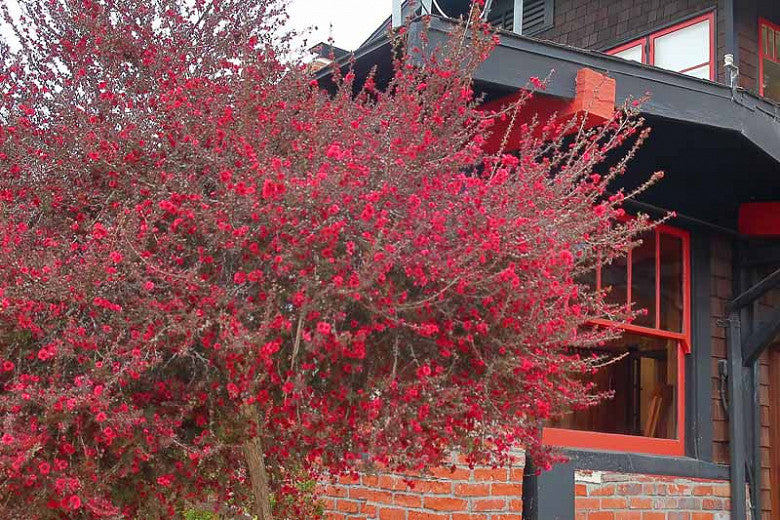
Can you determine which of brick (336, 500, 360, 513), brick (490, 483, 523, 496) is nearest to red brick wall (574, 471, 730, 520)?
brick (490, 483, 523, 496)

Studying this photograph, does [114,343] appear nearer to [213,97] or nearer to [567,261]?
[213,97]

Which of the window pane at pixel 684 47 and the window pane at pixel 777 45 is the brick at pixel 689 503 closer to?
the window pane at pixel 684 47

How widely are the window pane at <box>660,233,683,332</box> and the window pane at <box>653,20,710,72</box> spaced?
2.37 metres

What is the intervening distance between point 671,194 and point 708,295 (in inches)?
33.7

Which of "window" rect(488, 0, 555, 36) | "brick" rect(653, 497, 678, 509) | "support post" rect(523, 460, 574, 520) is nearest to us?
"support post" rect(523, 460, 574, 520)

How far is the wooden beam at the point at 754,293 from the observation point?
21.6 feet

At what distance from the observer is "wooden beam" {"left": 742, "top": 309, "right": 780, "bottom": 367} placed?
6.75 m

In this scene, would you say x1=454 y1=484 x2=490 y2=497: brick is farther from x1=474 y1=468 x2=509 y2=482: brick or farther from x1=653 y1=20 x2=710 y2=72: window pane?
x1=653 y1=20 x2=710 y2=72: window pane

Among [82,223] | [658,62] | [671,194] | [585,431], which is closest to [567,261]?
[82,223]

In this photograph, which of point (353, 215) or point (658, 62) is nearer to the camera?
point (353, 215)

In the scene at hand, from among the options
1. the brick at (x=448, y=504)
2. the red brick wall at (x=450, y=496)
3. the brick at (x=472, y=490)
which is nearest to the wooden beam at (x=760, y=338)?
the red brick wall at (x=450, y=496)

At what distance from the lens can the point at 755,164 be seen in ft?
20.7

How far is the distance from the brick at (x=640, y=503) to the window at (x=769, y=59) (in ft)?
13.6

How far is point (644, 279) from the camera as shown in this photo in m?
6.61
